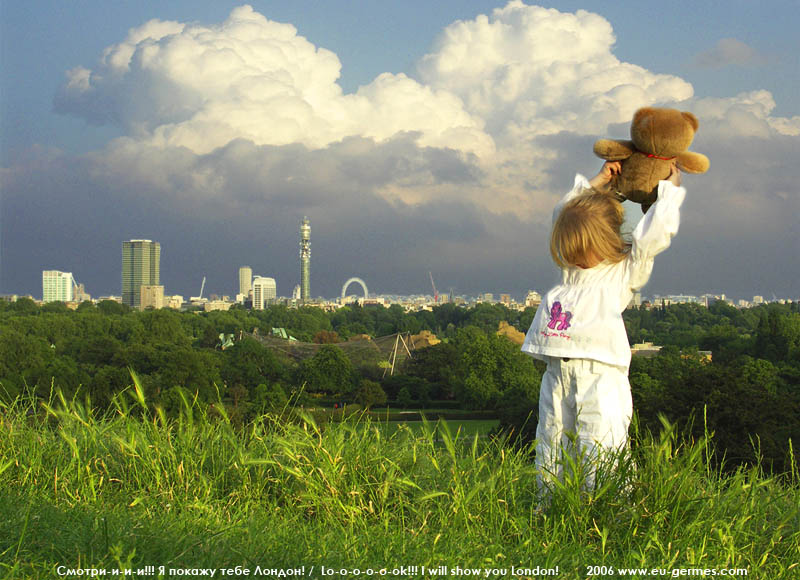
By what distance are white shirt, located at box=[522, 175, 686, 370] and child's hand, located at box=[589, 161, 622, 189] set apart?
32 cm

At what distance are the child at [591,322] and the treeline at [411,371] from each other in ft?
38.6

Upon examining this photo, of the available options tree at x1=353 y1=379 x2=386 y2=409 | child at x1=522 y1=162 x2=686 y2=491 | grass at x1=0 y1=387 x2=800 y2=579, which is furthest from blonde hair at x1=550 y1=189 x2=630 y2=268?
tree at x1=353 y1=379 x2=386 y2=409

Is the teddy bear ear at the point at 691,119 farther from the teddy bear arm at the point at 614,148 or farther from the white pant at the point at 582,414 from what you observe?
the white pant at the point at 582,414

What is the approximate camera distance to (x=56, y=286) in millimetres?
192375

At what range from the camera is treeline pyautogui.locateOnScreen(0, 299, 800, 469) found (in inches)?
655

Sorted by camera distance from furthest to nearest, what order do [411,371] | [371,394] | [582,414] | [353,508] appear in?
[411,371] → [371,394] → [582,414] → [353,508]

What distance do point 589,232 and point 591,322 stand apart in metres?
0.38

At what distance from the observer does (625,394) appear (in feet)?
10.2

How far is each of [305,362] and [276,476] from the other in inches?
1978

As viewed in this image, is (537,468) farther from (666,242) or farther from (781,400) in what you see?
(781,400)

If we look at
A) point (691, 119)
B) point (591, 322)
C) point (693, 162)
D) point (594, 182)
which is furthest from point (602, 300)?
point (691, 119)

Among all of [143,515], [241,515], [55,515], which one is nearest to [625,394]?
[241,515]

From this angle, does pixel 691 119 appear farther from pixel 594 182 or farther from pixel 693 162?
pixel 594 182

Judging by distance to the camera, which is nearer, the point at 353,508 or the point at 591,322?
the point at 353,508
